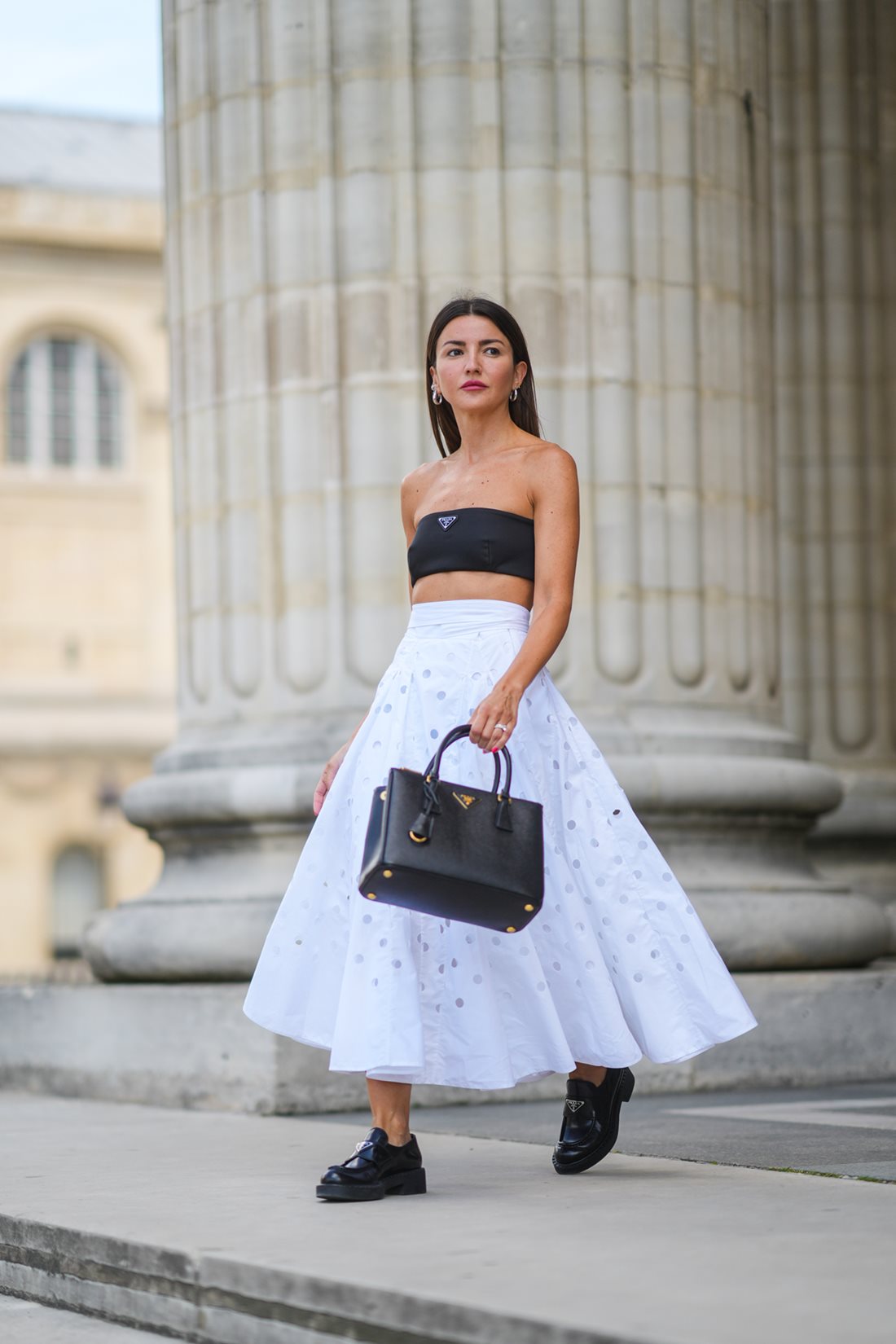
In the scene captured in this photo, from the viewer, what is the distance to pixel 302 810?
26.4ft

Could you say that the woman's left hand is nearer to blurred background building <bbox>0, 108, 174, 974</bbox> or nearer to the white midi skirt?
the white midi skirt

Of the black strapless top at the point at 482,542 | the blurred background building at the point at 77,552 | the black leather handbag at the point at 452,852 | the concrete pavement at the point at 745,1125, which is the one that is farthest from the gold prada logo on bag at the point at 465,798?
the blurred background building at the point at 77,552

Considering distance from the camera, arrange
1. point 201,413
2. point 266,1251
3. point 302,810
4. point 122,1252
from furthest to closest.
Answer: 1. point 201,413
2. point 302,810
3. point 122,1252
4. point 266,1251

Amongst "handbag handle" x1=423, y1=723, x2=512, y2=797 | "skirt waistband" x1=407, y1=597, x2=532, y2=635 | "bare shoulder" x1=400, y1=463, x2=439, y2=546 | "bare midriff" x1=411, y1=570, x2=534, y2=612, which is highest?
"bare shoulder" x1=400, y1=463, x2=439, y2=546

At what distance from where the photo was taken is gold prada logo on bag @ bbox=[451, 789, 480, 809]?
4805mm

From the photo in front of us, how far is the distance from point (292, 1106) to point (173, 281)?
344cm

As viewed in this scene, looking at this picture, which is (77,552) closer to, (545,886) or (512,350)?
(512,350)

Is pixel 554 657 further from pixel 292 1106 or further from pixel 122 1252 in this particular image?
pixel 122 1252

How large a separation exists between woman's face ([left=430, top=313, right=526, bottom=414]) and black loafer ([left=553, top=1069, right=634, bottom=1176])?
1644mm

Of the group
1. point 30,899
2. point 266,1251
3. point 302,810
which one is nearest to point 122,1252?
point 266,1251

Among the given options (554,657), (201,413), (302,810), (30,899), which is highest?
(201,413)

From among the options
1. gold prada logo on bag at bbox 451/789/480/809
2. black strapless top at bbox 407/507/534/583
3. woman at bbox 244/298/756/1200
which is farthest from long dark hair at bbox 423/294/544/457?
gold prada logo on bag at bbox 451/789/480/809

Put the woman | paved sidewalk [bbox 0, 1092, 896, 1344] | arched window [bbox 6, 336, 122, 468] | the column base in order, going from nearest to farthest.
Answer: paved sidewalk [bbox 0, 1092, 896, 1344], the woman, the column base, arched window [bbox 6, 336, 122, 468]

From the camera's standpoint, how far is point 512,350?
17.8 ft
